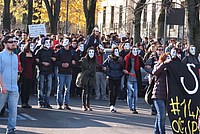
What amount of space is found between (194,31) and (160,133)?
1393cm

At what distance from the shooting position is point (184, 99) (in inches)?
412

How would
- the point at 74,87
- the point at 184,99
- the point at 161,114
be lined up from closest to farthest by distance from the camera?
the point at 184,99, the point at 161,114, the point at 74,87

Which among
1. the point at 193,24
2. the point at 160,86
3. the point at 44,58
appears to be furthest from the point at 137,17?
the point at 160,86

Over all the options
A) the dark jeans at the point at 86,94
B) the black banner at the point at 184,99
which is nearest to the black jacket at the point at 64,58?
the dark jeans at the point at 86,94

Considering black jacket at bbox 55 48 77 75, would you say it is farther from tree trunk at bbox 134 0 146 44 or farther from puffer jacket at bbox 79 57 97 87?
tree trunk at bbox 134 0 146 44

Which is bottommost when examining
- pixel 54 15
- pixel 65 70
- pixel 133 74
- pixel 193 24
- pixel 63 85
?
pixel 63 85

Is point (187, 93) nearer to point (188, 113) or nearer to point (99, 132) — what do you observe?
point (188, 113)

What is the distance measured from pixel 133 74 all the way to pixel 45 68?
258 centimetres

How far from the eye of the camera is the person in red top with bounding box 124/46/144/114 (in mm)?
17062

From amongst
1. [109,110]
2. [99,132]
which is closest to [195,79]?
[99,132]

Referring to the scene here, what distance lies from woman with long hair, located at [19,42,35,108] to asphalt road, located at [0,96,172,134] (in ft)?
1.30

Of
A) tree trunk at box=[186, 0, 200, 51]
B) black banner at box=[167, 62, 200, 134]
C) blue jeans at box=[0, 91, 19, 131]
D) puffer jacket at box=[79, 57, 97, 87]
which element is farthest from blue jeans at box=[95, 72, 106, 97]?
black banner at box=[167, 62, 200, 134]

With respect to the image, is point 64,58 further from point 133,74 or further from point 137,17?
point 137,17

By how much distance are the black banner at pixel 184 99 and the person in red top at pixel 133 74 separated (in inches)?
254
